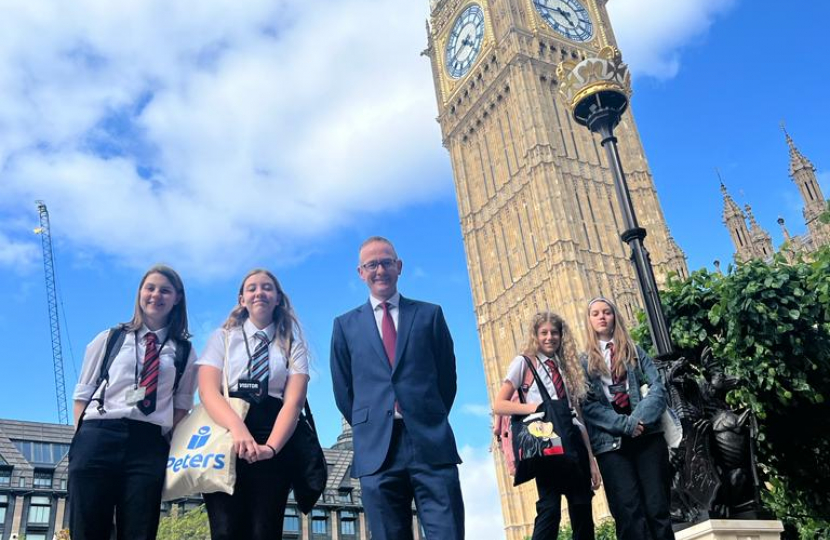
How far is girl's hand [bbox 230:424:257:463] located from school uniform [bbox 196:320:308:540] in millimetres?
151

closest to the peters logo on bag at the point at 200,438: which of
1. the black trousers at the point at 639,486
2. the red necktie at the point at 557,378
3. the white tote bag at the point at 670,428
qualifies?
the red necktie at the point at 557,378

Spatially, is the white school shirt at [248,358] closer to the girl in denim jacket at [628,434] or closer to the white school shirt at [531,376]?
the white school shirt at [531,376]

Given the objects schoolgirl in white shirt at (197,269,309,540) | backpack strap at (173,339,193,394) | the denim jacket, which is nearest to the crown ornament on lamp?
the denim jacket

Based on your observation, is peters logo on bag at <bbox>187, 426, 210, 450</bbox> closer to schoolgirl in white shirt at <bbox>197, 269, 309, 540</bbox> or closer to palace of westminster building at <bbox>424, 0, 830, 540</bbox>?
schoolgirl in white shirt at <bbox>197, 269, 309, 540</bbox>

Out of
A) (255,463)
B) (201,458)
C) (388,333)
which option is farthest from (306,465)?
(388,333)

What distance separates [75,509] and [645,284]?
20.7ft

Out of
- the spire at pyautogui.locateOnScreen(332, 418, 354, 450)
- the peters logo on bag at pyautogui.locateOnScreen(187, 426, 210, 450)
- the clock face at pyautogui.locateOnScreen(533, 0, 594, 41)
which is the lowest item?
the peters logo on bag at pyautogui.locateOnScreen(187, 426, 210, 450)

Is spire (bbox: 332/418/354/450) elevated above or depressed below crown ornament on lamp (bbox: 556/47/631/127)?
above

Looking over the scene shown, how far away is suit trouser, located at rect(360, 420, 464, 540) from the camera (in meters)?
4.38

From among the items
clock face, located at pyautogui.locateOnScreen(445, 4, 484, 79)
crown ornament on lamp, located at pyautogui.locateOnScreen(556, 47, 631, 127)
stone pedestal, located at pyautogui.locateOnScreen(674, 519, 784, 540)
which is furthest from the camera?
clock face, located at pyautogui.locateOnScreen(445, 4, 484, 79)

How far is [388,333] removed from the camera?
16.4ft

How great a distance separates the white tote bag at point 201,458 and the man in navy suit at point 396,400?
778 millimetres

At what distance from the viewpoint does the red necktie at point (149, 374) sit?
15.1ft

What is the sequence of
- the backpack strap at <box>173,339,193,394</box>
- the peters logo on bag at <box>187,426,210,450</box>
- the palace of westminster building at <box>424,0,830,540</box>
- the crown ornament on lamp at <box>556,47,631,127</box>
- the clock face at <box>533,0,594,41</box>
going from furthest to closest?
the clock face at <box>533,0,594,41</box> → the palace of westminster building at <box>424,0,830,540</box> → the crown ornament on lamp at <box>556,47,631,127</box> → the backpack strap at <box>173,339,193,394</box> → the peters logo on bag at <box>187,426,210,450</box>
